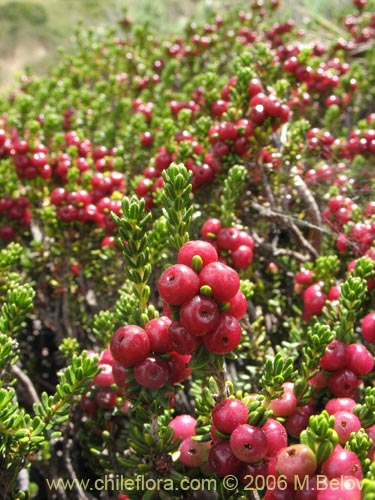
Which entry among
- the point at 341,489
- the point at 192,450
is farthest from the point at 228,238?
the point at 341,489

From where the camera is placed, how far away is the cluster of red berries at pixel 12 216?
3466 millimetres

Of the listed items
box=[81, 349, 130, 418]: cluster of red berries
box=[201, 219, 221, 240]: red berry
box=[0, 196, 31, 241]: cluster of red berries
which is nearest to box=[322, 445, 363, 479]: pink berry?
box=[81, 349, 130, 418]: cluster of red berries

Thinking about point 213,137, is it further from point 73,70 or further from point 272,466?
point 73,70

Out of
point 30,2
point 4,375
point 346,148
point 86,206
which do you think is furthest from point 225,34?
point 30,2

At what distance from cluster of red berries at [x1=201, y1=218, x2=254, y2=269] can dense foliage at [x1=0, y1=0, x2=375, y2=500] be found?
1 cm

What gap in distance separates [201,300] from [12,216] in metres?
2.59

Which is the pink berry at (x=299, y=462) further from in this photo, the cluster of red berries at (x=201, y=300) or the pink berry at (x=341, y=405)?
the pink berry at (x=341, y=405)

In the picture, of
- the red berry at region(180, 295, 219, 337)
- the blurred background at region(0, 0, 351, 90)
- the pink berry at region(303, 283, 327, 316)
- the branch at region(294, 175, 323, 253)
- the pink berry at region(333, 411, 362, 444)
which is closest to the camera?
the red berry at region(180, 295, 219, 337)

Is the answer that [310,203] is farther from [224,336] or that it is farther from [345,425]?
[224,336]

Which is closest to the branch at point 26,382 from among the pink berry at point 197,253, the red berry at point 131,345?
the red berry at point 131,345

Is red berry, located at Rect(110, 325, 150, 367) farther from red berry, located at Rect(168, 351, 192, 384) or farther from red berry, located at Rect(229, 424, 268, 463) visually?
red berry, located at Rect(229, 424, 268, 463)

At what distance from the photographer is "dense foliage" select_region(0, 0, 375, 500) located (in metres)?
1.52

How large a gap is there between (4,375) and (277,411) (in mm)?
1250

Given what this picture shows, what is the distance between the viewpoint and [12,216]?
3547 mm
